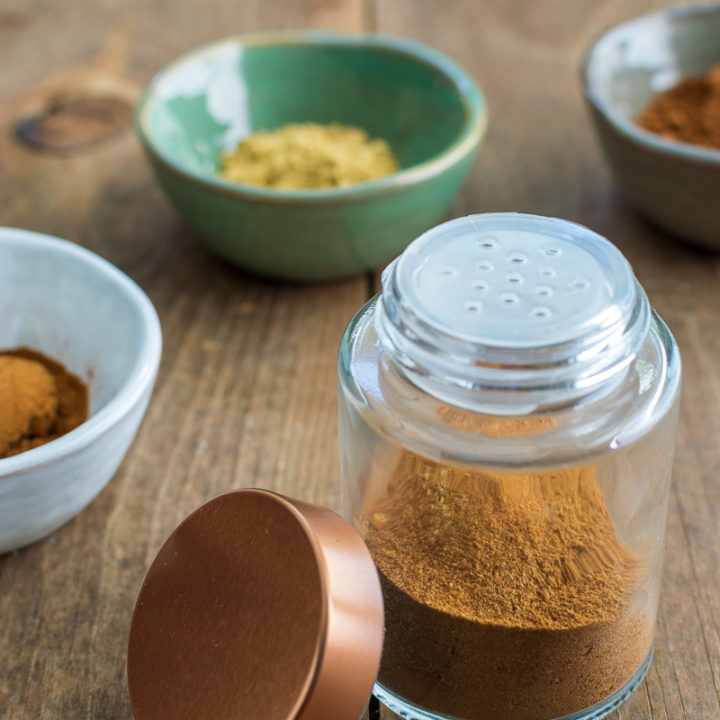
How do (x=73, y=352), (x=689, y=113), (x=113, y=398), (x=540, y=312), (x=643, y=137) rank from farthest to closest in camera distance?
(x=689, y=113), (x=643, y=137), (x=73, y=352), (x=113, y=398), (x=540, y=312)

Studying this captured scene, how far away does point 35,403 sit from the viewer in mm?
Result: 659

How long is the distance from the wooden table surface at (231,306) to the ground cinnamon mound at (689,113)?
8 centimetres

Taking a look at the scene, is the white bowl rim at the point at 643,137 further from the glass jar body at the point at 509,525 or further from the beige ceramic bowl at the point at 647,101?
the glass jar body at the point at 509,525

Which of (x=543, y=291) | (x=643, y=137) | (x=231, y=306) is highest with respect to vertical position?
(x=543, y=291)

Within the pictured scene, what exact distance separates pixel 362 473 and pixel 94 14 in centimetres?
108

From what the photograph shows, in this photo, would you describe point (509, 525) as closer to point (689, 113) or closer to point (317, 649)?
point (317, 649)

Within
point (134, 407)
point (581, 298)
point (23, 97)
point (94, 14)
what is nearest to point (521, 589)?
point (581, 298)

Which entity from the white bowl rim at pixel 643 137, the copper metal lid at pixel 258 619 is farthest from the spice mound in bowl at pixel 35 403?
the white bowl rim at pixel 643 137

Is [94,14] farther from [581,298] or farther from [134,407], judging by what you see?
[581,298]

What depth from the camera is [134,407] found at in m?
0.58


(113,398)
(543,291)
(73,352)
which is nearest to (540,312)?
(543,291)

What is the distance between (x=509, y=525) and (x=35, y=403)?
355 mm

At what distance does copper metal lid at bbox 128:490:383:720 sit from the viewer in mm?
431

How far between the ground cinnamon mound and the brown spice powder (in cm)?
54
